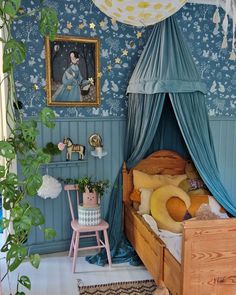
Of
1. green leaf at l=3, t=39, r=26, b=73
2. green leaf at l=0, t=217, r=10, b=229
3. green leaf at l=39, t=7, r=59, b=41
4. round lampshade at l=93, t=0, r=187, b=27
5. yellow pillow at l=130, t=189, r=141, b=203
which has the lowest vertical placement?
yellow pillow at l=130, t=189, r=141, b=203

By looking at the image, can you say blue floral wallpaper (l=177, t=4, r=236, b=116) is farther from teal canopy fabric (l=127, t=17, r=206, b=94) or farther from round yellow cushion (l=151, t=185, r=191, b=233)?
round yellow cushion (l=151, t=185, r=191, b=233)

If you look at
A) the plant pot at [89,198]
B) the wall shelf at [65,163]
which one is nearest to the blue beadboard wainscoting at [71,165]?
the wall shelf at [65,163]

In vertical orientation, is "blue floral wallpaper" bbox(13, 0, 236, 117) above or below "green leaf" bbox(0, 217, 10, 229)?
above

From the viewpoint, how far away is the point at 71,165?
3.29 m

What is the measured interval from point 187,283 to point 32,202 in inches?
73.6

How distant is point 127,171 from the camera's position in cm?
335

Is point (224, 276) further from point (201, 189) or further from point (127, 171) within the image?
point (127, 171)

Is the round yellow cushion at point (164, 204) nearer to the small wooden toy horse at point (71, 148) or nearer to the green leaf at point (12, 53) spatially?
the small wooden toy horse at point (71, 148)

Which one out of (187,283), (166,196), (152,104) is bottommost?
(187,283)

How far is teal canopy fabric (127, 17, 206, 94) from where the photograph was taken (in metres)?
2.77

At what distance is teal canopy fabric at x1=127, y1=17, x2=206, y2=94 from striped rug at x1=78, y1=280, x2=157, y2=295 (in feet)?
5.70

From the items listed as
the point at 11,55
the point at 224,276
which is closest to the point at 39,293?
the point at 224,276

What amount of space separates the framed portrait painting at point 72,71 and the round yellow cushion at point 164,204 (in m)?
1.17

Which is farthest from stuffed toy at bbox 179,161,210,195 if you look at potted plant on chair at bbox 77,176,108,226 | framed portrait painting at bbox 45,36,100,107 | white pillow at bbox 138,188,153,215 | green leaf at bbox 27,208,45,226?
green leaf at bbox 27,208,45,226
